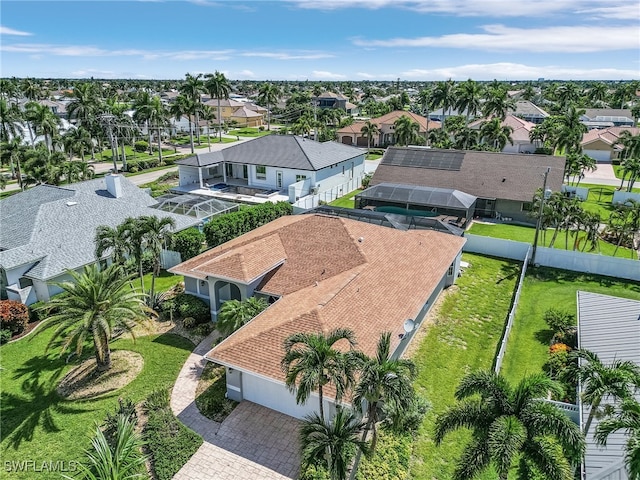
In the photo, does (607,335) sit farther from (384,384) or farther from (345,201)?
(345,201)

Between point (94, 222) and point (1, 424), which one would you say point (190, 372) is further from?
point (94, 222)

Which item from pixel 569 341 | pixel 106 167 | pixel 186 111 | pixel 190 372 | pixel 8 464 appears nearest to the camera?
pixel 8 464

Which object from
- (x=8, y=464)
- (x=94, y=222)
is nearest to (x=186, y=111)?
(x=94, y=222)

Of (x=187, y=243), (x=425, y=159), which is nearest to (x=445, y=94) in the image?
(x=425, y=159)

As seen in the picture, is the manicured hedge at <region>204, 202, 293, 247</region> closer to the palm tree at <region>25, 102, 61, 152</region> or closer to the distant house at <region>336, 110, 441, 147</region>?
the palm tree at <region>25, 102, 61, 152</region>

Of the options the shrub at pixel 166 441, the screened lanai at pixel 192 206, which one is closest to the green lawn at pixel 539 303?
the shrub at pixel 166 441

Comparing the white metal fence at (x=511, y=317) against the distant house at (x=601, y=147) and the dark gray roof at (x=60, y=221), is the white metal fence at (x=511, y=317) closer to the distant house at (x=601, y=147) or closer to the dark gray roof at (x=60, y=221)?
the dark gray roof at (x=60, y=221)

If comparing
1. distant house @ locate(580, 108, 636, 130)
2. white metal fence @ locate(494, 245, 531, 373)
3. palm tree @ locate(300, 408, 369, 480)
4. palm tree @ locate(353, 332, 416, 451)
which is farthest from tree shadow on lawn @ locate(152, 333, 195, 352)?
distant house @ locate(580, 108, 636, 130)
